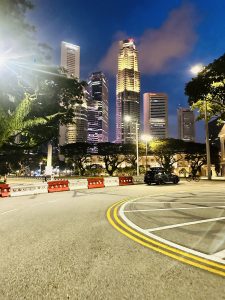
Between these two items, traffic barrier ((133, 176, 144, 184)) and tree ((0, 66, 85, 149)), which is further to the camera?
traffic barrier ((133, 176, 144, 184))

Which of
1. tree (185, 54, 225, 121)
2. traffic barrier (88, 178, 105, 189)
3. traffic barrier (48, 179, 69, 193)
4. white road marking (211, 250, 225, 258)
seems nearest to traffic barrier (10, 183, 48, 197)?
traffic barrier (48, 179, 69, 193)

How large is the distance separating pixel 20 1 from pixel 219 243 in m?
26.6

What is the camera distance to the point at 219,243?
6.89m

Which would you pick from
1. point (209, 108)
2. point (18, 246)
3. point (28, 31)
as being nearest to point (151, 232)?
point (18, 246)

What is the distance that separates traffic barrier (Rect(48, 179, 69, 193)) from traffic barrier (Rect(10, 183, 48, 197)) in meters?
0.50

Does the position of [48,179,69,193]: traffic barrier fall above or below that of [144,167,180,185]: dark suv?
below

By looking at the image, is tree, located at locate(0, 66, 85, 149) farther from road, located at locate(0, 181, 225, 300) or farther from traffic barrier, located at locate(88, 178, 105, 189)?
road, located at locate(0, 181, 225, 300)

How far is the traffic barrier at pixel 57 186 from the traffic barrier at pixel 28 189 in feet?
1.64

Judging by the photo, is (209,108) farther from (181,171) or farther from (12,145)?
(181,171)

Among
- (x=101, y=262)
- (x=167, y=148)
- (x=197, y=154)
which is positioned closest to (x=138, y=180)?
(x=167, y=148)

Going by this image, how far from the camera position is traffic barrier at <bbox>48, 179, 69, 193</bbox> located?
27156 millimetres

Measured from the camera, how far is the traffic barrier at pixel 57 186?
27.2m

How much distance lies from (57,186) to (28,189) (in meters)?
3.21

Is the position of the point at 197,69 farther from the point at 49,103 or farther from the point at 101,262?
the point at 101,262
